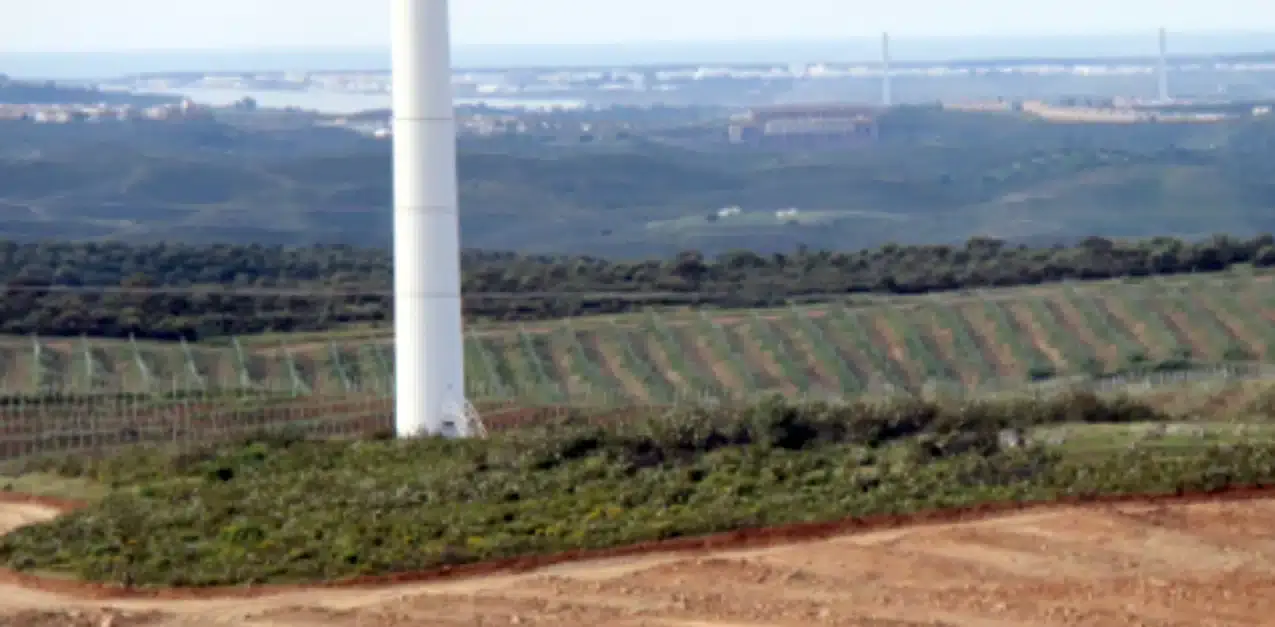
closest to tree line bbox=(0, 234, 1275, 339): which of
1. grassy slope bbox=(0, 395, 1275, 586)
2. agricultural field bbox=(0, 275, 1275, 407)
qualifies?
agricultural field bbox=(0, 275, 1275, 407)

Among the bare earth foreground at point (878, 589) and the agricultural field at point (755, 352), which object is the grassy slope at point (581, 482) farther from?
the agricultural field at point (755, 352)

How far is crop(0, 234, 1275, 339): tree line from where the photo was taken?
53719 mm

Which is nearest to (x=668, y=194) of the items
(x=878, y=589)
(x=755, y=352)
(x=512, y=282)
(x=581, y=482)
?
(x=512, y=282)

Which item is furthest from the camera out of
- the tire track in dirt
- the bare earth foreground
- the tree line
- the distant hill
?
the distant hill

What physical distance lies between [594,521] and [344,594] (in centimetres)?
295

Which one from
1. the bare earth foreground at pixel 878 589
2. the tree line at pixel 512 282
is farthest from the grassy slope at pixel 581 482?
the tree line at pixel 512 282

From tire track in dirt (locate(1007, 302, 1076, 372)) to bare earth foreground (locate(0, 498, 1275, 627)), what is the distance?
867 inches

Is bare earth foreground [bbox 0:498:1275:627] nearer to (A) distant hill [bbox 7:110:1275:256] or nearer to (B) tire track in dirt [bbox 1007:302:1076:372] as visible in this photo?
(B) tire track in dirt [bbox 1007:302:1076:372]

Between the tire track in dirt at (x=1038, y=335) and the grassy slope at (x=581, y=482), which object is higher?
the grassy slope at (x=581, y=482)

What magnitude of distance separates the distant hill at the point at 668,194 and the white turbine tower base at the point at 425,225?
6980cm

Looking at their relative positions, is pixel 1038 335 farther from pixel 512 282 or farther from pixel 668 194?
pixel 668 194

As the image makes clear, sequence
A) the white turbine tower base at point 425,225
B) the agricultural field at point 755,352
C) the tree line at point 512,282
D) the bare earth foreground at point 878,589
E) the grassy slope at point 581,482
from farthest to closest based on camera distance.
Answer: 1. the tree line at point 512,282
2. the agricultural field at point 755,352
3. the white turbine tower base at point 425,225
4. the grassy slope at point 581,482
5. the bare earth foreground at point 878,589

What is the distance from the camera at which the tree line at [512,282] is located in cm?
5372

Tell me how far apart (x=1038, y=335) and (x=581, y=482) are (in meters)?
21.8
